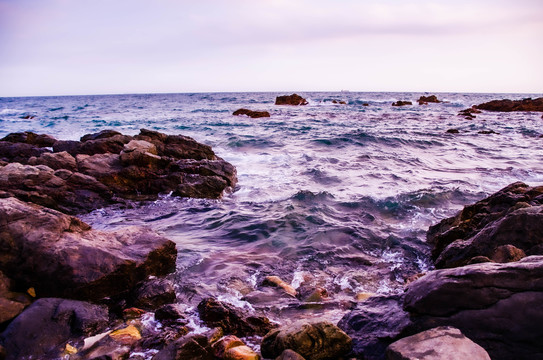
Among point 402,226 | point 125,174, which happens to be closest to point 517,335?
point 402,226

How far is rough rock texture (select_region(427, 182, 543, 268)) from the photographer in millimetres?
4660

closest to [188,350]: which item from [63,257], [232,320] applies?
[232,320]

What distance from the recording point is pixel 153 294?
469cm

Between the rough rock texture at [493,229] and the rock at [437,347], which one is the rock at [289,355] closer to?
the rock at [437,347]

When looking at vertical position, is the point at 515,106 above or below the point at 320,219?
above

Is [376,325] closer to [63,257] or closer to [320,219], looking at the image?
[63,257]

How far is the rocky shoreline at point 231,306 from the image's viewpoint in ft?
9.61

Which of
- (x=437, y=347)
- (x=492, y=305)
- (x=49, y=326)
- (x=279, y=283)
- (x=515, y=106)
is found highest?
(x=515, y=106)

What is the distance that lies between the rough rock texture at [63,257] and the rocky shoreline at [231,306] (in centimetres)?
1

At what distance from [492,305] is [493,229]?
2.46 metres

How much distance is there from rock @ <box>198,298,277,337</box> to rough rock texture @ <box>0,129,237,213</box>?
249 inches

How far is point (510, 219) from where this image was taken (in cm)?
490

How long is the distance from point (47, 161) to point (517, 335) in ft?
38.7

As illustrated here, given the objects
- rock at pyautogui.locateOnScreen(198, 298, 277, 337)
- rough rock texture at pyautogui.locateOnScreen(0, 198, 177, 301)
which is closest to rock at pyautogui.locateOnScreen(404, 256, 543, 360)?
rock at pyautogui.locateOnScreen(198, 298, 277, 337)
